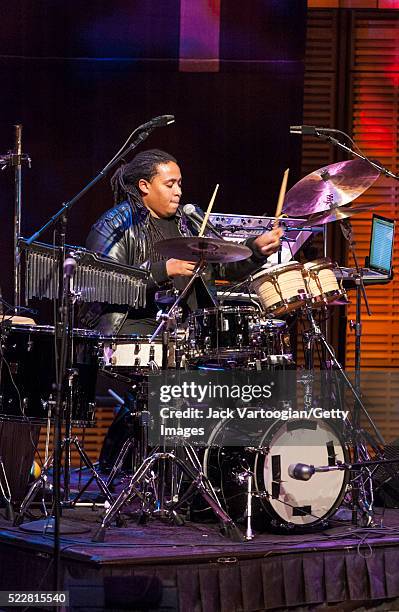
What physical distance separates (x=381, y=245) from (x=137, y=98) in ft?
7.80

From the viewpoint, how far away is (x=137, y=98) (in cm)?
734

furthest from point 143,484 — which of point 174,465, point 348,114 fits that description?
point 348,114

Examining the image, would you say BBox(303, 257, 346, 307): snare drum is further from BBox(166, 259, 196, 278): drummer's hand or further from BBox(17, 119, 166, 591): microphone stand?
BBox(17, 119, 166, 591): microphone stand

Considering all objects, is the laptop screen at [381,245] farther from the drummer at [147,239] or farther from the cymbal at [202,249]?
the cymbal at [202,249]

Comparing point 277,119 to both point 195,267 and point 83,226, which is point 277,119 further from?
point 195,267

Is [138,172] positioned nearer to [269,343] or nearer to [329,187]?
[329,187]

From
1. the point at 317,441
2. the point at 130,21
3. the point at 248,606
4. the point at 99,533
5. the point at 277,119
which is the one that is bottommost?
the point at 248,606

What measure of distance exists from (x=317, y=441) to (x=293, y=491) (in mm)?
268

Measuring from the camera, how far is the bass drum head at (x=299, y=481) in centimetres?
466

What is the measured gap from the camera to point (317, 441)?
475 cm

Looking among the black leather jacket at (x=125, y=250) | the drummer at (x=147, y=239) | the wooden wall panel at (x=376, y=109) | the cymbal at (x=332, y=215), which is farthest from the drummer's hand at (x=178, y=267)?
the wooden wall panel at (x=376, y=109)

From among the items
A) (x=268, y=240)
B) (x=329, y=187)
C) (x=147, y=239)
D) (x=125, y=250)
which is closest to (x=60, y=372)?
(x=268, y=240)

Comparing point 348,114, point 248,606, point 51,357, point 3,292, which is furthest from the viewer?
point 348,114

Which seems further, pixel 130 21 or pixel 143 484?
pixel 130 21
